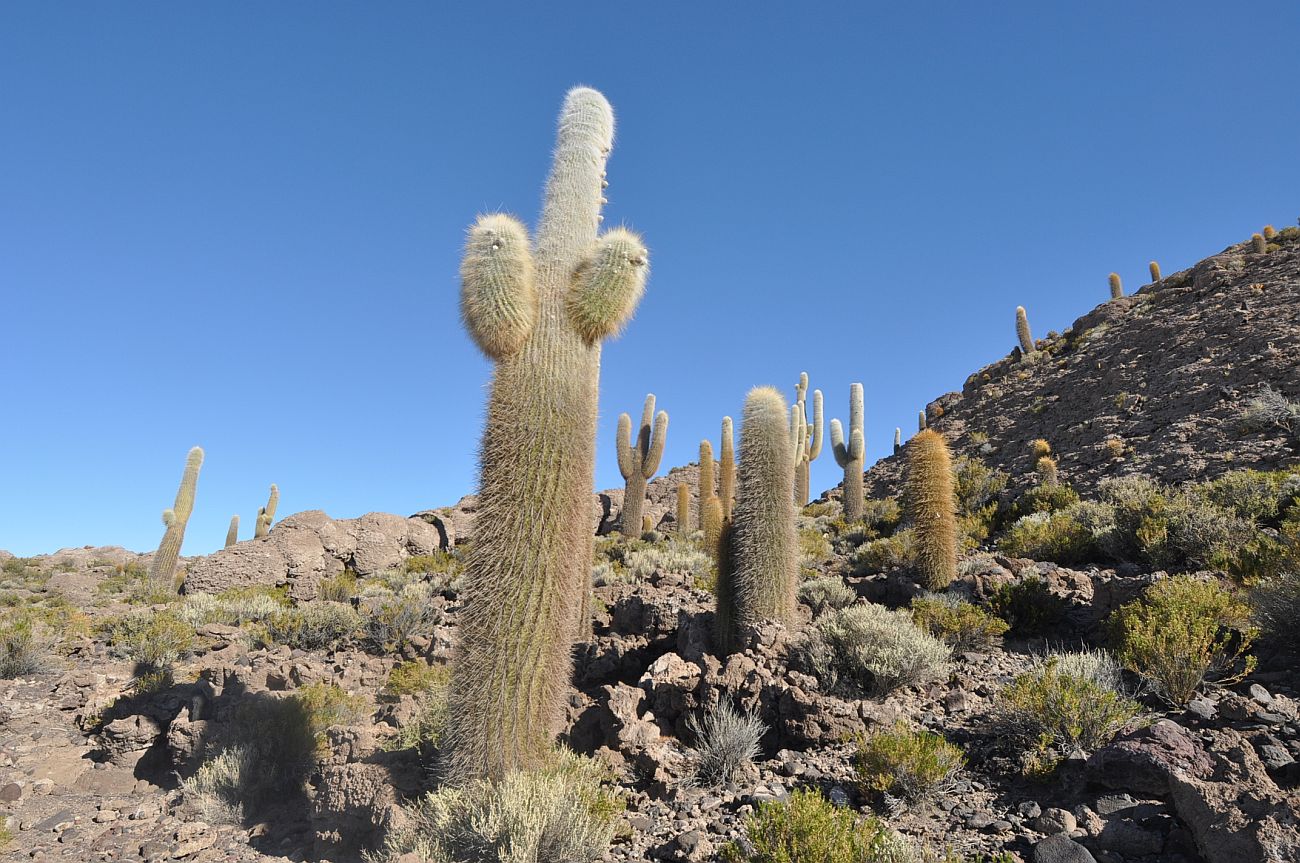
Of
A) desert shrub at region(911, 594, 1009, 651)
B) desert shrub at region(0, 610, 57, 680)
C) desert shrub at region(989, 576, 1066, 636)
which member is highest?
desert shrub at region(989, 576, 1066, 636)

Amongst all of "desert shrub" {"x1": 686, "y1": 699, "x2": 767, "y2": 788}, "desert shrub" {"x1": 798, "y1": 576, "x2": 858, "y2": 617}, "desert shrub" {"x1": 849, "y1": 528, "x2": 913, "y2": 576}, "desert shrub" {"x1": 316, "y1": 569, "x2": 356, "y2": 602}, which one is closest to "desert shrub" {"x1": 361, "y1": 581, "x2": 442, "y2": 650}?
"desert shrub" {"x1": 316, "y1": 569, "x2": 356, "y2": 602}

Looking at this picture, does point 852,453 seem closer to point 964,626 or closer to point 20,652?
point 964,626

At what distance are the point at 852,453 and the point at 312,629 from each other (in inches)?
594

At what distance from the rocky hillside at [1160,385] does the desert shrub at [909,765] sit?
11481 millimetres

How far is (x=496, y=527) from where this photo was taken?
5043mm

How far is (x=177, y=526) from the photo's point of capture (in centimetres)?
1909

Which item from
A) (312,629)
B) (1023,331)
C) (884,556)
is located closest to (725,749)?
(884,556)

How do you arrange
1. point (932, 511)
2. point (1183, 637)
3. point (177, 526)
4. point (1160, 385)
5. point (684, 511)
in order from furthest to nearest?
point (684, 511)
point (177, 526)
point (1160, 385)
point (932, 511)
point (1183, 637)

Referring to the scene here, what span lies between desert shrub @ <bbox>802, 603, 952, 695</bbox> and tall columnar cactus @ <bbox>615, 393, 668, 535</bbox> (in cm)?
1661

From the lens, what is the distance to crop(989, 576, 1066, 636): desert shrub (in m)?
7.23

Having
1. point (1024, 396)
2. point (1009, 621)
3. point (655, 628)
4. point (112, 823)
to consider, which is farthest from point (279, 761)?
point (1024, 396)

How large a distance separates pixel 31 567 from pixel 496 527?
30860 millimetres

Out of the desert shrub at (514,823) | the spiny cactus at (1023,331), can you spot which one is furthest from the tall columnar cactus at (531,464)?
the spiny cactus at (1023,331)

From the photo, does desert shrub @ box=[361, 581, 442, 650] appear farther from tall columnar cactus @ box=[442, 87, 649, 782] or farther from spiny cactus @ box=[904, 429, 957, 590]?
spiny cactus @ box=[904, 429, 957, 590]
